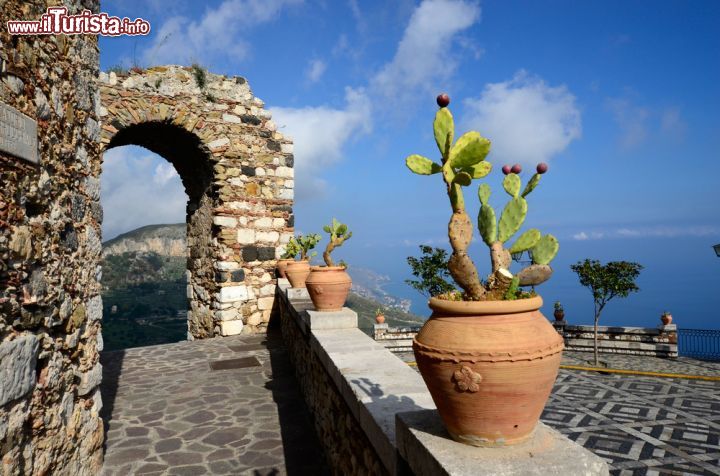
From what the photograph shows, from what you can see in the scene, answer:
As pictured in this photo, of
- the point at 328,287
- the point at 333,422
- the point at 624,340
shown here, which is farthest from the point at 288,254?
the point at 624,340

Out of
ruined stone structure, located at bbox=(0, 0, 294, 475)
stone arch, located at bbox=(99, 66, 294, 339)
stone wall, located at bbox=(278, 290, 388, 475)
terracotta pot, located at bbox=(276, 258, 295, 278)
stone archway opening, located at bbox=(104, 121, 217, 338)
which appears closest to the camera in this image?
ruined stone structure, located at bbox=(0, 0, 294, 475)

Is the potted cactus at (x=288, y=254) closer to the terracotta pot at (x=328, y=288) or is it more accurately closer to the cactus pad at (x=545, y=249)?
the terracotta pot at (x=328, y=288)

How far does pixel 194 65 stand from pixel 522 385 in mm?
9260

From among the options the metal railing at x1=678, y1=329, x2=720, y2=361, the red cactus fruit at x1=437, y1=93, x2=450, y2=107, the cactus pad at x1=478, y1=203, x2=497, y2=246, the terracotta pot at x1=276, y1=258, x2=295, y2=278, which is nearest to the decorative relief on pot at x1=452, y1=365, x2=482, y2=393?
the cactus pad at x1=478, y1=203, x2=497, y2=246

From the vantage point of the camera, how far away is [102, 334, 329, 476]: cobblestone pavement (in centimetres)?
387

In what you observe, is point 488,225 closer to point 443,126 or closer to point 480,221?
point 480,221

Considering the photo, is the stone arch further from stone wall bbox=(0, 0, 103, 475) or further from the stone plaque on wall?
the stone plaque on wall

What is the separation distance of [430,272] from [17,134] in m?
15.6

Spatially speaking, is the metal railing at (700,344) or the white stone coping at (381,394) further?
the metal railing at (700,344)

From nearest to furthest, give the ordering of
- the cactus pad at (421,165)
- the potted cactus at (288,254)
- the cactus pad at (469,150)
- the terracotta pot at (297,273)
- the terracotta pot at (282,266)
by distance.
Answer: the cactus pad at (469,150)
the cactus pad at (421,165)
the terracotta pot at (297,273)
the terracotta pot at (282,266)
the potted cactus at (288,254)

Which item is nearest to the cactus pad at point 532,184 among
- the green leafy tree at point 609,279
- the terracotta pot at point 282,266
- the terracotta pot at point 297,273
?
the terracotta pot at point 297,273

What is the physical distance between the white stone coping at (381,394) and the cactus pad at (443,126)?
1149 mm

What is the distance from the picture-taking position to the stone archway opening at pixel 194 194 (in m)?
9.12

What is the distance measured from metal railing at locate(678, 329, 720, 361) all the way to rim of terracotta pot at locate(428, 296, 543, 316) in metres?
16.2
